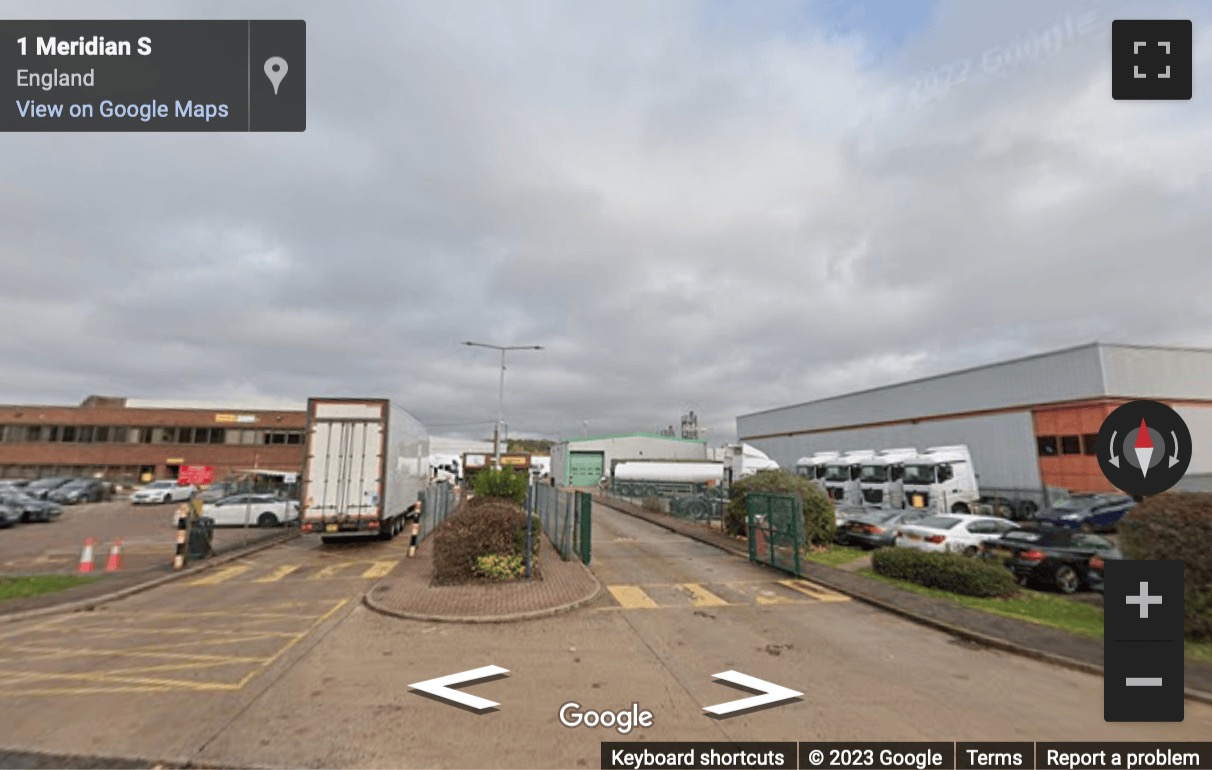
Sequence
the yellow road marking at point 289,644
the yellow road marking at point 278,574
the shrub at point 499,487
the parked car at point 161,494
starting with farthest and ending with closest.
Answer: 1. the parked car at point 161,494
2. the shrub at point 499,487
3. the yellow road marking at point 278,574
4. the yellow road marking at point 289,644

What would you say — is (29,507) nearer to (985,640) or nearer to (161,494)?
(161,494)

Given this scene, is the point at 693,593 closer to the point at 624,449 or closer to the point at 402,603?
the point at 402,603

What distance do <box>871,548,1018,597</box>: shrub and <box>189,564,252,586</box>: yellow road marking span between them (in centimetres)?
1520

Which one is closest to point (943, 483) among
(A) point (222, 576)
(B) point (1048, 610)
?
(B) point (1048, 610)

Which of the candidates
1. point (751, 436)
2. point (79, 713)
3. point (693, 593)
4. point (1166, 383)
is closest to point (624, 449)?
point (751, 436)

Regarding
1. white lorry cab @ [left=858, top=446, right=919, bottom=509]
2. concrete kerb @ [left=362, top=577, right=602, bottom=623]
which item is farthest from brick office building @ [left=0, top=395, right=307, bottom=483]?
white lorry cab @ [left=858, top=446, right=919, bottom=509]

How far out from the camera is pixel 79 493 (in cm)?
3700

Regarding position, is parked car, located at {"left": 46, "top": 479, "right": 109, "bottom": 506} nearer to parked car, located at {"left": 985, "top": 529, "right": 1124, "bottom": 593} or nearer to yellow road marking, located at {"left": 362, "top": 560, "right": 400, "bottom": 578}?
yellow road marking, located at {"left": 362, "top": 560, "right": 400, "bottom": 578}

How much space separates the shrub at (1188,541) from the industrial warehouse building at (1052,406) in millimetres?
23643

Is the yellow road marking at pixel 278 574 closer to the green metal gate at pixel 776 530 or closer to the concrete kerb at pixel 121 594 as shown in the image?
the concrete kerb at pixel 121 594

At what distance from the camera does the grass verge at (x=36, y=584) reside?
1034 centimetres

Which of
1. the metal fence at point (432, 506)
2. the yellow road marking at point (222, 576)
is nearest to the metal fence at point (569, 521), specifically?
the metal fence at point (432, 506)

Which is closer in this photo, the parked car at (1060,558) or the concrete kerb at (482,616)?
the concrete kerb at (482,616)

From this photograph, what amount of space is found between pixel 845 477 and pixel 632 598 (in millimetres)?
27772
